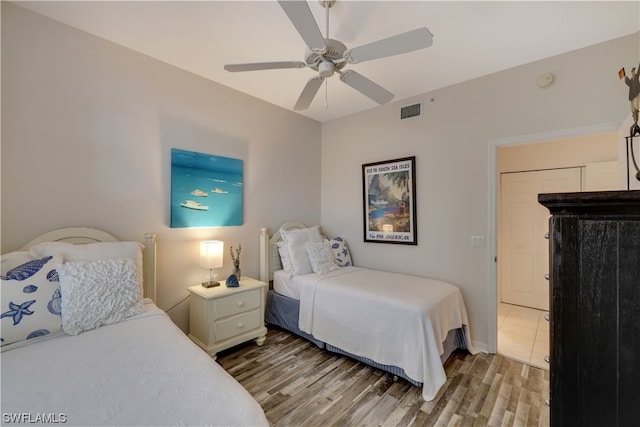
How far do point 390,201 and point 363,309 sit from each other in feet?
4.86

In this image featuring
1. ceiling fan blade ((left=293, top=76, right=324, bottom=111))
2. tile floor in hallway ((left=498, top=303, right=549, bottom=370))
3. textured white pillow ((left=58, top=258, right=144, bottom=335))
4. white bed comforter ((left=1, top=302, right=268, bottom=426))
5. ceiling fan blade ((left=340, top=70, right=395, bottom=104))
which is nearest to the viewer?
white bed comforter ((left=1, top=302, right=268, bottom=426))

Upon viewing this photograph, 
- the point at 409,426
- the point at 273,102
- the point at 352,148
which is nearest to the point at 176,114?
the point at 273,102

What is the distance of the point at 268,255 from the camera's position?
326 cm

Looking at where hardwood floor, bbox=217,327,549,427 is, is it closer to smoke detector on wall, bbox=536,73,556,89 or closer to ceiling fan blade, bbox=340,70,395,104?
ceiling fan blade, bbox=340,70,395,104

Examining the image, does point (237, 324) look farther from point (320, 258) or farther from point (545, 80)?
point (545, 80)

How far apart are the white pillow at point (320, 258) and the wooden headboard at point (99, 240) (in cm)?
154

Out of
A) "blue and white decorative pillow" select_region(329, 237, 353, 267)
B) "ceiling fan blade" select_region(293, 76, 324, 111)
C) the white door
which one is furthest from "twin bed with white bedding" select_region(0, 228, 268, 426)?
the white door

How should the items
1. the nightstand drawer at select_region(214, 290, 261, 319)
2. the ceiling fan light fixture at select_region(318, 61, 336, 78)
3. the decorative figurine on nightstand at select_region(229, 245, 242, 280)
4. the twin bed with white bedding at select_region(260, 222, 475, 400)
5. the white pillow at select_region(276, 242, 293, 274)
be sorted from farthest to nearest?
the white pillow at select_region(276, 242, 293, 274) → the decorative figurine on nightstand at select_region(229, 245, 242, 280) → the nightstand drawer at select_region(214, 290, 261, 319) → the twin bed with white bedding at select_region(260, 222, 475, 400) → the ceiling fan light fixture at select_region(318, 61, 336, 78)

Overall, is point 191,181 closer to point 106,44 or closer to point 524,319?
point 106,44

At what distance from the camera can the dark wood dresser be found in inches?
28.1

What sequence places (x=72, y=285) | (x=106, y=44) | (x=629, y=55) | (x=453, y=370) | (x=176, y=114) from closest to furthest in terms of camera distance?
(x=72, y=285) < (x=629, y=55) < (x=106, y=44) < (x=453, y=370) < (x=176, y=114)

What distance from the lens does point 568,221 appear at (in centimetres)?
80

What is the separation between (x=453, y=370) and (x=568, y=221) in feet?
6.83

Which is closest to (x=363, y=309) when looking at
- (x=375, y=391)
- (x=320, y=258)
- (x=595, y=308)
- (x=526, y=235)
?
(x=375, y=391)
